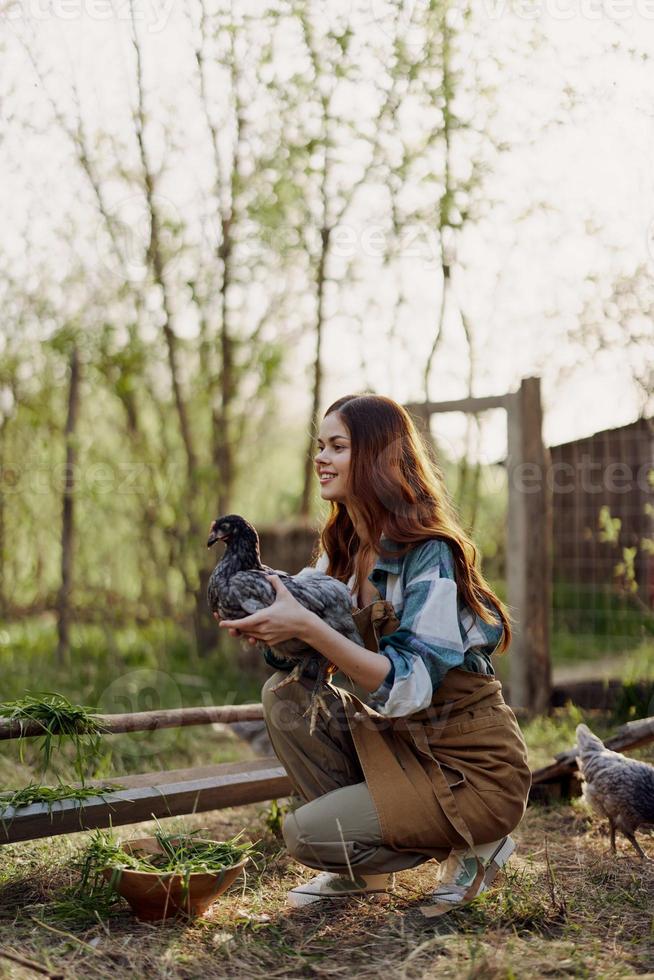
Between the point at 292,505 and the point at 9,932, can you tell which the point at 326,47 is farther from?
the point at 9,932

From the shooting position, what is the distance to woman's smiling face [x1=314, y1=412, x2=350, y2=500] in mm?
2992

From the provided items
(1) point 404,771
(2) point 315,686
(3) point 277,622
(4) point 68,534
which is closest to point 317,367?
(4) point 68,534

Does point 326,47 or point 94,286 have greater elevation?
point 326,47

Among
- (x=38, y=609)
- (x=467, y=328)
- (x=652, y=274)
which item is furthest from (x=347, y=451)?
(x=38, y=609)

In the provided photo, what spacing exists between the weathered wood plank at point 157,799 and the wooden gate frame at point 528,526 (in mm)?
2529

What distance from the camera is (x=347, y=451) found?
2996 mm

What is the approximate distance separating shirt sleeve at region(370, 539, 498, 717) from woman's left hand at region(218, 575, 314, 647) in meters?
0.29

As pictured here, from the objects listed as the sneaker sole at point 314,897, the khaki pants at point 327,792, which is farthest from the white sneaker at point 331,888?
the khaki pants at point 327,792

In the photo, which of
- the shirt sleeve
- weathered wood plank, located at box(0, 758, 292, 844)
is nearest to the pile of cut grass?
weathered wood plank, located at box(0, 758, 292, 844)

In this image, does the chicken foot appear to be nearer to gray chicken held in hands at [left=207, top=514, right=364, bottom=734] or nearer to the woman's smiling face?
gray chicken held in hands at [left=207, top=514, right=364, bottom=734]

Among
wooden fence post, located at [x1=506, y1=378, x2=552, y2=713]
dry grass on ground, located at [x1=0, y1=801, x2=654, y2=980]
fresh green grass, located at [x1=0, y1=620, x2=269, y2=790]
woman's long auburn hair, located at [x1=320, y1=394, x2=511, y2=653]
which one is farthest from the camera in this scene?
wooden fence post, located at [x1=506, y1=378, x2=552, y2=713]

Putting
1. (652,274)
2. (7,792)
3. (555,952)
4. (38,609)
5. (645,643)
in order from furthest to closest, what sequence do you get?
(38,609) < (645,643) < (652,274) < (7,792) < (555,952)

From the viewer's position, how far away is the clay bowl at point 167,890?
2.80 metres

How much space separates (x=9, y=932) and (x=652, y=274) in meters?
5.11
